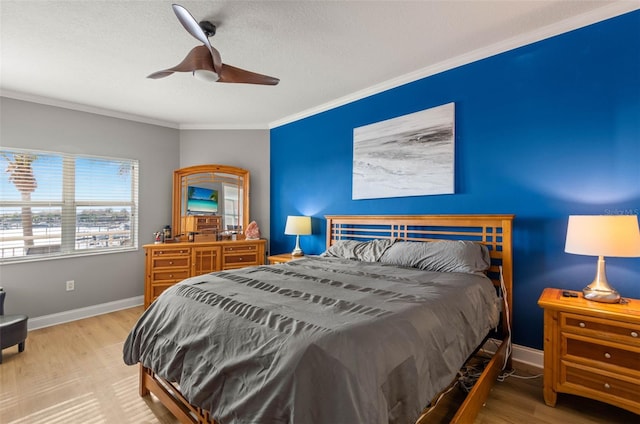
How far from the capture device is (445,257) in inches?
97.1

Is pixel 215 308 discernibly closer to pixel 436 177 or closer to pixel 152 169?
pixel 436 177

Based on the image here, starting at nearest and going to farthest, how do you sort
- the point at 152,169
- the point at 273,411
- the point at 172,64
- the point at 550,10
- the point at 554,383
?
the point at 273,411
the point at 554,383
the point at 550,10
the point at 172,64
the point at 152,169

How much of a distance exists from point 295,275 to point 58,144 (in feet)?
11.6

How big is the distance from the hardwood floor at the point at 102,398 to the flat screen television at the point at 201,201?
217 cm

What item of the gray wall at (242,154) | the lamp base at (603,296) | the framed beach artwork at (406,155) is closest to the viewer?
the lamp base at (603,296)

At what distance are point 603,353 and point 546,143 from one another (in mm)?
1510

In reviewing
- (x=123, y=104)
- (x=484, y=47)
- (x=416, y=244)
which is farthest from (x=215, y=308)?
(x=123, y=104)

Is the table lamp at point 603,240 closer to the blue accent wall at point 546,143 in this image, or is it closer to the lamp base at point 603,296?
the lamp base at point 603,296

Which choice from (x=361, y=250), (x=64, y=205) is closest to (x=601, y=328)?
(x=361, y=250)

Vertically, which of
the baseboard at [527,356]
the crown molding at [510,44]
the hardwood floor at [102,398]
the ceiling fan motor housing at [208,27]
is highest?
the crown molding at [510,44]

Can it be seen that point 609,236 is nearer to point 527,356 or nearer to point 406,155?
point 527,356

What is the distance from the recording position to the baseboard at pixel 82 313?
3.49 meters

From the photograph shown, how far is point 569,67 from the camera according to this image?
2.33 meters

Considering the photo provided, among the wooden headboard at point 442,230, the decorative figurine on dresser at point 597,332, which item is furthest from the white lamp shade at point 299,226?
the decorative figurine on dresser at point 597,332
